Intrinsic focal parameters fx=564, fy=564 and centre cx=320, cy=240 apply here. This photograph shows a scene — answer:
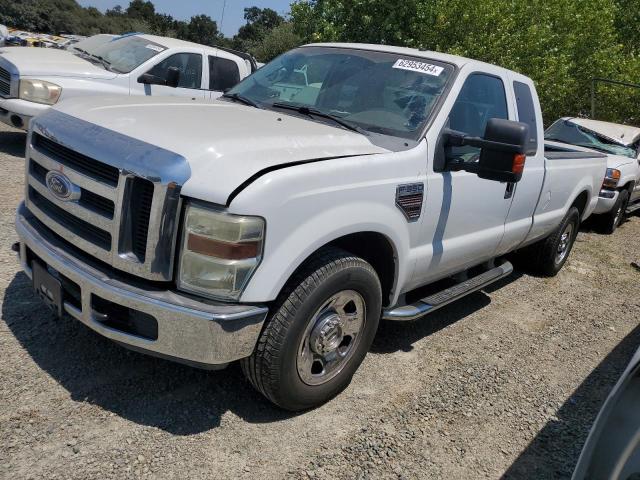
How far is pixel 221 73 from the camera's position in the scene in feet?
28.7

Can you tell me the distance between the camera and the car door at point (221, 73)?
8.60m

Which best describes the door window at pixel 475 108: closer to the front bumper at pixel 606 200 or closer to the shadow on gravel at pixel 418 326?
the shadow on gravel at pixel 418 326

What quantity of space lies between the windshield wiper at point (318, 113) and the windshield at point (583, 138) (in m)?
7.10

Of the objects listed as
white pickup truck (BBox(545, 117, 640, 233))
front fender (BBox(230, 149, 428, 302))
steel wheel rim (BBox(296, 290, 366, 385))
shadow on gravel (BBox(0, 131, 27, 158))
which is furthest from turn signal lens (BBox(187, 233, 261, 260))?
white pickup truck (BBox(545, 117, 640, 233))

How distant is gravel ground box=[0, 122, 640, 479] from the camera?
2.62 meters

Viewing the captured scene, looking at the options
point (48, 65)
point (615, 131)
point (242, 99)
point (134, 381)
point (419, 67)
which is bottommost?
point (134, 381)

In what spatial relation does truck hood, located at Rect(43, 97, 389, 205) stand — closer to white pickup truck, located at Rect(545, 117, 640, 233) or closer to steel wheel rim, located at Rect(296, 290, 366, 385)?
steel wheel rim, located at Rect(296, 290, 366, 385)

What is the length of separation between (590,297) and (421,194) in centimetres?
338

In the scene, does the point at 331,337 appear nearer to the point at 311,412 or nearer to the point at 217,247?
the point at 311,412

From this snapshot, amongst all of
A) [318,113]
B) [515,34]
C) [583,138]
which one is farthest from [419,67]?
[515,34]

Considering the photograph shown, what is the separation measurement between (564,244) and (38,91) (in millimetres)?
6538

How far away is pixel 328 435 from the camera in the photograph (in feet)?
9.65

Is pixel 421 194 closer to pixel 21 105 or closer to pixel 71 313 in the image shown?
pixel 71 313

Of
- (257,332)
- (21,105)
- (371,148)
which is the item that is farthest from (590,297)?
(21,105)
